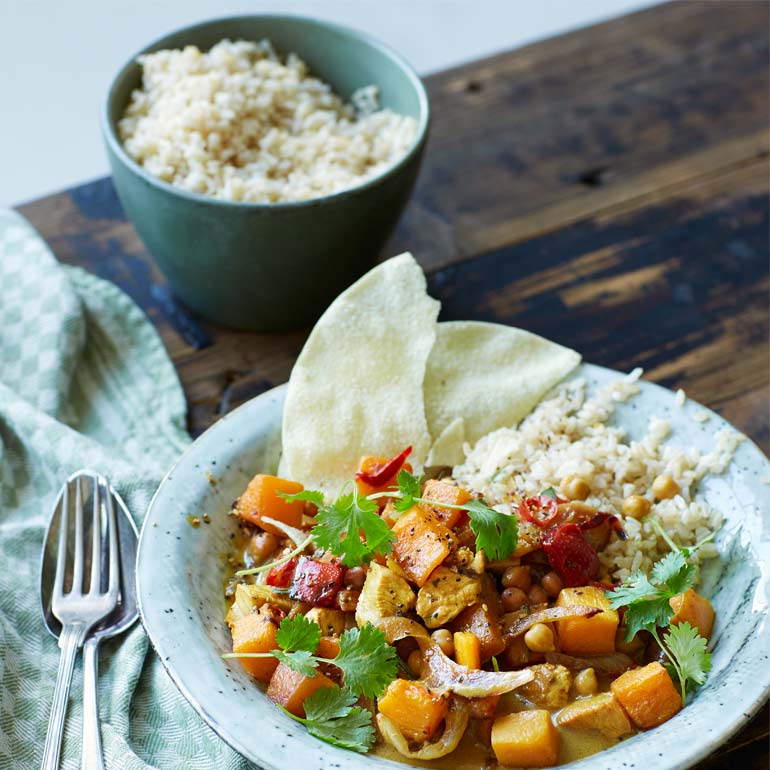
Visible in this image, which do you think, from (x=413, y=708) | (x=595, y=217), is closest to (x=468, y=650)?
(x=413, y=708)

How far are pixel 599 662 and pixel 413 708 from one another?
467 millimetres

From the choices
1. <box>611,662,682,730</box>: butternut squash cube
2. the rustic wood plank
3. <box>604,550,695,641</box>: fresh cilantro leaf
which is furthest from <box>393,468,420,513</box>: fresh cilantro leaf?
the rustic wood plank

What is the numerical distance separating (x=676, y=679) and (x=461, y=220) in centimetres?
213

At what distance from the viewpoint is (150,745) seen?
2389 mm

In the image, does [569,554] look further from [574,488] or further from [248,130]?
[248,130]

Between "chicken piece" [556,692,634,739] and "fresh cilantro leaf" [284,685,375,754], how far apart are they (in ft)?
1.33

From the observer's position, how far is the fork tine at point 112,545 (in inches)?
102

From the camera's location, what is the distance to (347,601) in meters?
2.31

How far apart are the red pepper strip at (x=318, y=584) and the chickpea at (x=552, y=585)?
1.52 feet

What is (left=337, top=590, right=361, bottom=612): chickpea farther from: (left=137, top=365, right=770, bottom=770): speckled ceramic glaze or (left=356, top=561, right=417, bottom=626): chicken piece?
(left=137, top=365, right=770, bottom=770): speckled ceramic glaze

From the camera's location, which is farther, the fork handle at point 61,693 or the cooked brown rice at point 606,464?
the cooked brown rice at point 606,464

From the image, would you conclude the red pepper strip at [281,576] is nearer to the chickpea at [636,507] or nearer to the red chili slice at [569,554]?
the red chili slice at [569,554]

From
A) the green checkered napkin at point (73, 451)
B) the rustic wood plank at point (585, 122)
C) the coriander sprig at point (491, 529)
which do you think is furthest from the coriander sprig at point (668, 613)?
the rustic wood plank at point (585, 122)

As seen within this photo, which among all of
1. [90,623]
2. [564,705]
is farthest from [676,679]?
[90,623]
